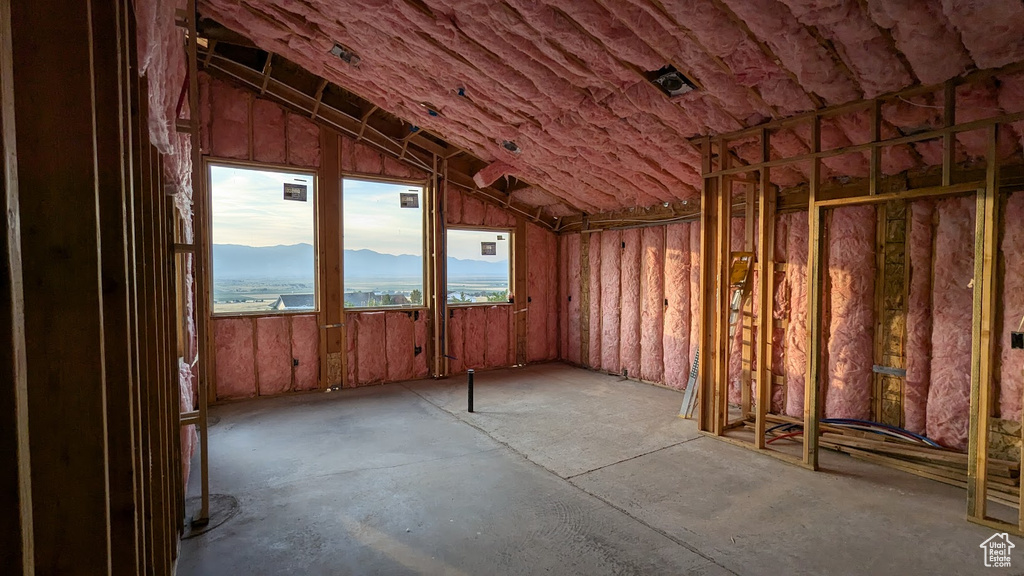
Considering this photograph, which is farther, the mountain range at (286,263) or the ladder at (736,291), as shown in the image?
the mountain range at (286,263)

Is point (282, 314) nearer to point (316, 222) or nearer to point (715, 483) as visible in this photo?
point (316, 222)

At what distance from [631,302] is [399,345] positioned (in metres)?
3.83

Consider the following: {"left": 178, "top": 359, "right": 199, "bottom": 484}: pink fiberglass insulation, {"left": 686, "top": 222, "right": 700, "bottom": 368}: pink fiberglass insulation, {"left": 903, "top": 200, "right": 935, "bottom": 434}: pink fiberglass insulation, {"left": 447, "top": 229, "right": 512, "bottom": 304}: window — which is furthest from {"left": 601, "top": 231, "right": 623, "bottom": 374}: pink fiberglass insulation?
{"left": 178, "top": 359, "right": 199, "bottom": 484}: pink fiberglass insulation

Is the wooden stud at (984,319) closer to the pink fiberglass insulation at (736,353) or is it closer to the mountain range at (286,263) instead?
the pink fiberglass insulation at (736,353)

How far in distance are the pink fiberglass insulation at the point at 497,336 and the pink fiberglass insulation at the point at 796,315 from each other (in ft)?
15.0

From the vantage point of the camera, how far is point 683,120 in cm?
473

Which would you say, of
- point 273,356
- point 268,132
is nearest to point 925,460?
point 273,356

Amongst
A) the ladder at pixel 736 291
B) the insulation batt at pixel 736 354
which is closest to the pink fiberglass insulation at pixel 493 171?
the insulation batt at pixel 736 354

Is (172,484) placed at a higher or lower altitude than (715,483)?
higher

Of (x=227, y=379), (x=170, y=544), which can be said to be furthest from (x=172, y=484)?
(x=227, y=379)

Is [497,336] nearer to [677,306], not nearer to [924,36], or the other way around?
[677,306]

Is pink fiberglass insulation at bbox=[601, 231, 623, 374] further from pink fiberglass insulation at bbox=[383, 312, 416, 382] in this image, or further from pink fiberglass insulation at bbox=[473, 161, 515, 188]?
pink fiberglass insulation at bbox=[383, 312, 416, 382]

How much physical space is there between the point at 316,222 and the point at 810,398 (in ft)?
20.9

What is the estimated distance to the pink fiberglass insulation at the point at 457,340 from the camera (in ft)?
26.3
